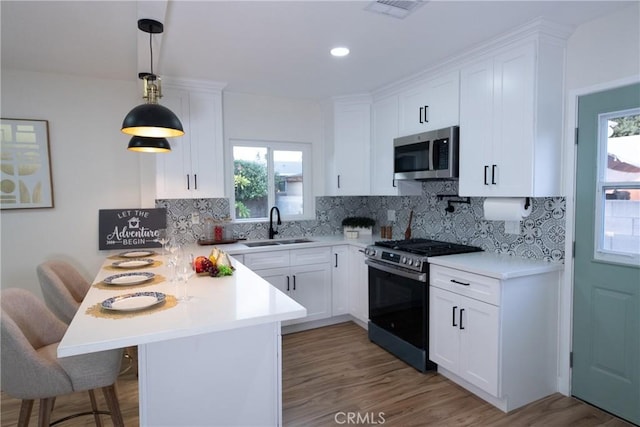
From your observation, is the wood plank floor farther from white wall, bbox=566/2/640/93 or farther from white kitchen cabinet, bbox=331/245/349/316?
white wall, bbox=566/2/640/93

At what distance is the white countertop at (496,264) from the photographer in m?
2.38

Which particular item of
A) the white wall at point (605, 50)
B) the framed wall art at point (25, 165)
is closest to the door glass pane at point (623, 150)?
the white wall at point (605, 50)

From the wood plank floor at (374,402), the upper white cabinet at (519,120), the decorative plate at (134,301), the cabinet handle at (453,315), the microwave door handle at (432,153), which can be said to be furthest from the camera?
the microwave door handle at (432,153)

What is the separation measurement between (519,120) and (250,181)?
2765 millimetres

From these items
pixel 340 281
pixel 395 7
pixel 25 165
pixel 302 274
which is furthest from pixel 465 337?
pixel 25 165

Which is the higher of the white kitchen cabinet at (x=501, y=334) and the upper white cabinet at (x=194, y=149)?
the upper white cabinet at (x=194, y=149)

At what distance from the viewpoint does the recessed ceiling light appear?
276 centimetres

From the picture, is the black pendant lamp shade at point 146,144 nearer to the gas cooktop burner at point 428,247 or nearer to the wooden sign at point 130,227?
the wooden sign at point 130,227

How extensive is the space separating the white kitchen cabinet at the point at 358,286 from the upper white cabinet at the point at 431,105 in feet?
4.42

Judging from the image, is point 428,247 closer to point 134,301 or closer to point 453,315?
point 453,315

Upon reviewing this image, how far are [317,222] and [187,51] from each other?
2.41 meters

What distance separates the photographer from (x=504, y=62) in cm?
262

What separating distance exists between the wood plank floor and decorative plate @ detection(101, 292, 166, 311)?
1014 millimetres

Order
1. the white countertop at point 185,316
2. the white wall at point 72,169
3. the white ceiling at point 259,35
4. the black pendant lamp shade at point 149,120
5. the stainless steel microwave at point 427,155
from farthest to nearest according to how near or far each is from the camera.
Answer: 1. the white wall at point 72,169
2. the stainless steel microwave at point 427,155
3. the white ceiling at point 259,35
4. the black pendant lamp shade at point 149,120
5. the white countertop at point 185,316
